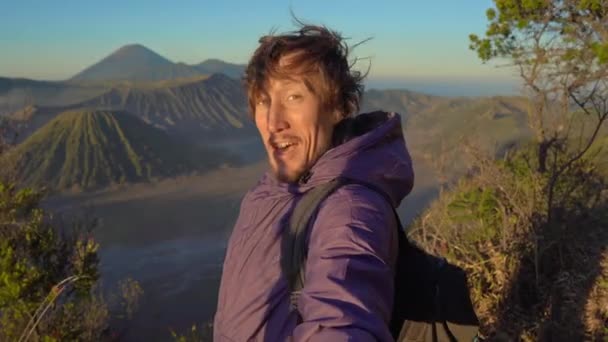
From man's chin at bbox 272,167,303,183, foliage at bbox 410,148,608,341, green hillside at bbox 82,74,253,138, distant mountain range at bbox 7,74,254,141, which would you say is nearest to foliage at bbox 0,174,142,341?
foliage at bbox 410,148,608,341

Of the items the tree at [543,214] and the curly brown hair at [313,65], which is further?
the tree at [543,214]

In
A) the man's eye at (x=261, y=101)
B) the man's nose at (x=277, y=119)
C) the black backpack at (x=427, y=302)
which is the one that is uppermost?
the man's eye at (x=261, y=101)

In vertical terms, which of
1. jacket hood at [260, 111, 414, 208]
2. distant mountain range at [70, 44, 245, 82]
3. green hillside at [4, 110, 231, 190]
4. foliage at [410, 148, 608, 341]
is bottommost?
green hillside at [4, 110, 231, 190]

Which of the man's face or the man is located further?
the man's face

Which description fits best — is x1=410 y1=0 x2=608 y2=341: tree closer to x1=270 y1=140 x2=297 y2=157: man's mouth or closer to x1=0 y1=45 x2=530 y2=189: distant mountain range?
x1=270 y1=140 x2=297 y2=157: man's mouth

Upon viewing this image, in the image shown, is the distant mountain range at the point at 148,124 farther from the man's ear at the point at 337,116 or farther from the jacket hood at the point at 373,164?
the jacket hood at the point at 373,164

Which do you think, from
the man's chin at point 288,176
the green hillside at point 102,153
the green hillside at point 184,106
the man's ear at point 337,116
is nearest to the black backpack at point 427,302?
the man's chin at point 288,176

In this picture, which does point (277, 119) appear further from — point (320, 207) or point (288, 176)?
point (320, 207)

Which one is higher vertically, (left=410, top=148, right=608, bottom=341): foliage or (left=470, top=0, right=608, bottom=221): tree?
(left=470, top=0, right=608, bottom=221): tree

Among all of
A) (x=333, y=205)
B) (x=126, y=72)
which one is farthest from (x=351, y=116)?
(x=126, y=72)
